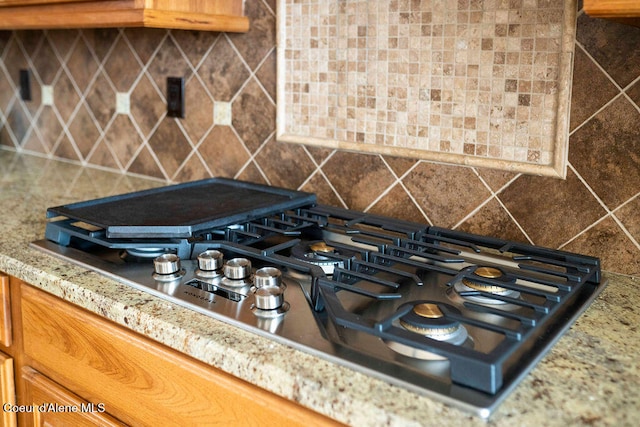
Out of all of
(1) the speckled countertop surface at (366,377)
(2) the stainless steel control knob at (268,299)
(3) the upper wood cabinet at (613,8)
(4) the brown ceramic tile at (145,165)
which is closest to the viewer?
(1) the speckled countertop surface at (366,377)

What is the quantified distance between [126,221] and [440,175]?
0.62 meters

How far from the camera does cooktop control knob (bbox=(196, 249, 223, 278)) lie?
105cm

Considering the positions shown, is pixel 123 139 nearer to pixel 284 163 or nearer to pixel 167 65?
pixel 167 65

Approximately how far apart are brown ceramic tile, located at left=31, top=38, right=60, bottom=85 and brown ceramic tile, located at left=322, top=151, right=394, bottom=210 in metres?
1.15

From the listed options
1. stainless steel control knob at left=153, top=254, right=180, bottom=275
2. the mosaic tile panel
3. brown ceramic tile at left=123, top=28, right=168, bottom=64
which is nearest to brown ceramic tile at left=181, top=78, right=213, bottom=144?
brown ceramic tile at left=123, top=28, right=168, bottom=64

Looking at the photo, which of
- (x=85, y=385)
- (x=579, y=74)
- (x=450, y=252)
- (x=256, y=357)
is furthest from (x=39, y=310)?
(x=579, y=74)

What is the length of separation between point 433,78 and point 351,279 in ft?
1.64

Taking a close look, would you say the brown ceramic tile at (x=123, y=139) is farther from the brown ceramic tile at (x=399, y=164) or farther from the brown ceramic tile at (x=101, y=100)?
the brown ceramic tile at (x=399, y=164)

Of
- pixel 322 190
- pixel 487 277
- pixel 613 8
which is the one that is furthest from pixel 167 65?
pixel 613 8

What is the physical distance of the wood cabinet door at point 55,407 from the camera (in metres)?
1.07

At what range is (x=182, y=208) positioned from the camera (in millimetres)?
1315

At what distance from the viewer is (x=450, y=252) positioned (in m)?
1.12

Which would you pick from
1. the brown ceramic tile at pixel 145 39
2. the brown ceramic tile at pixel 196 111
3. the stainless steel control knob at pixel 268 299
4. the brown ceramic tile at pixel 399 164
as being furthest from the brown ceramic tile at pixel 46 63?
the stainless steel control knob at pixel 268 299

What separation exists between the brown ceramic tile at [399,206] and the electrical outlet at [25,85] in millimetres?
1446
